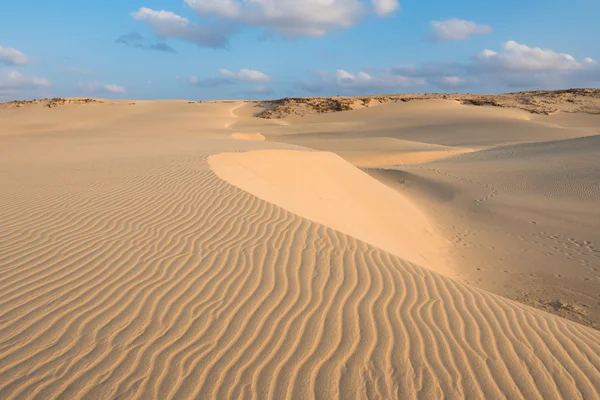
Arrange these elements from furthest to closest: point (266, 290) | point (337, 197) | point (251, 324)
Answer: point (337, 197)
point (266, 290)
point (251, 324)

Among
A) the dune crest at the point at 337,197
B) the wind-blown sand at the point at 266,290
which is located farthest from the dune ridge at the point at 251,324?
the dune crest at the point at 337,197

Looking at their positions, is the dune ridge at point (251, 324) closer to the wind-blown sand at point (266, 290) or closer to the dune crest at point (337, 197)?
the wind-blown sand at point (266, 290)

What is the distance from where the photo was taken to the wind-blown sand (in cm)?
321

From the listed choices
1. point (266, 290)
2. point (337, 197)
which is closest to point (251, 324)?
point (266, 290)

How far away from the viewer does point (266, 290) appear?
4.41m

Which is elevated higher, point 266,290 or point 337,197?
point 266,290

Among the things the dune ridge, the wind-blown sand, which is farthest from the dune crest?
the dune ridge

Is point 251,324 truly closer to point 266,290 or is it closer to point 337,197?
point 266,290

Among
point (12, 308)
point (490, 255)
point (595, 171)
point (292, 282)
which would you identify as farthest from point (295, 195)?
point (595, 171)

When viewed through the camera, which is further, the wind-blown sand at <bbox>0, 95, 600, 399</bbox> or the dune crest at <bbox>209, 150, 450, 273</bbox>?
the dune crest at <bbox>209, 150, 450, 273</bbox>

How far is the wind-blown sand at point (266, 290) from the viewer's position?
3.21 metres

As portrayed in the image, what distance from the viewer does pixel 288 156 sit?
42.4 ft

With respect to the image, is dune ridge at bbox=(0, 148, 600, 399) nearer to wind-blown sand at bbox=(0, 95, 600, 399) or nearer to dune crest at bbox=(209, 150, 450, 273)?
wind-blown sand at bbox=(0, 95, 600, 399)

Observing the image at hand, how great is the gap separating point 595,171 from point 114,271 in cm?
1579
